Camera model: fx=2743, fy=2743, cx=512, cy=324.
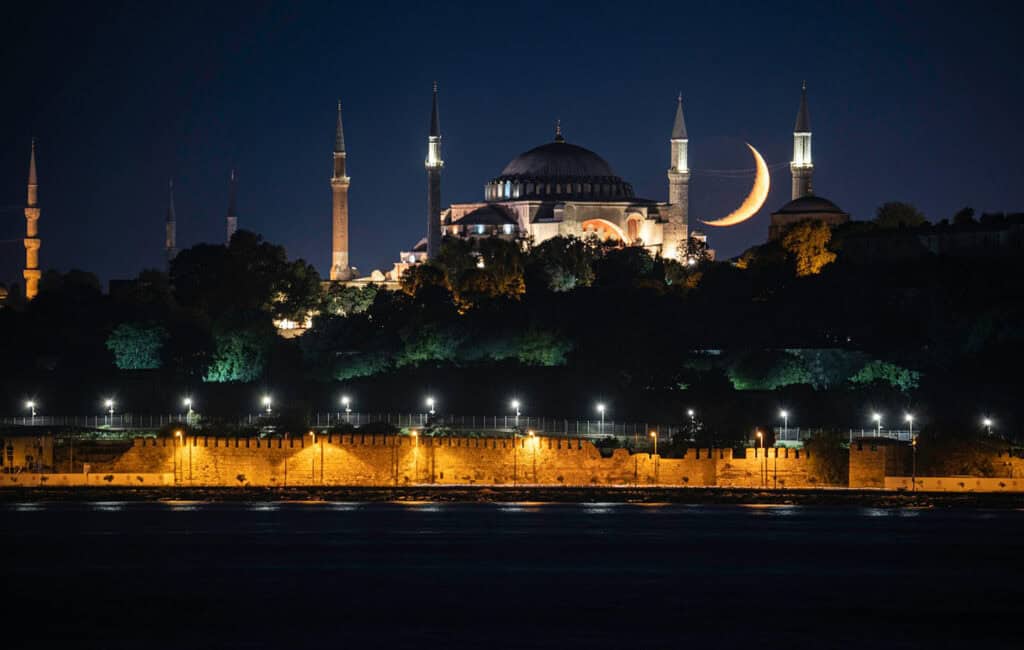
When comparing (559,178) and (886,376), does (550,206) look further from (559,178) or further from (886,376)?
(886,376)

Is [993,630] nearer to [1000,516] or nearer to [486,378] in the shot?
[1000,516]

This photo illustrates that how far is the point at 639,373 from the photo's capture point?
268ft

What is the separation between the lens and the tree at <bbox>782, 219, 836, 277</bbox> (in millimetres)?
97562

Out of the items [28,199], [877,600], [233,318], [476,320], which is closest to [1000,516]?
[877,600]

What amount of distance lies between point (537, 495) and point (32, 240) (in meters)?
59.5

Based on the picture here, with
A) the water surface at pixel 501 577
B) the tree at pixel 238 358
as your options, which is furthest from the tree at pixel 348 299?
the water surface at pixel 501 577

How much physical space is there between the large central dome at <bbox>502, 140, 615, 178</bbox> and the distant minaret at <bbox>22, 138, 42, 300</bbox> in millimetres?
21009

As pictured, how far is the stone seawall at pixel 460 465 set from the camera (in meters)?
64.2

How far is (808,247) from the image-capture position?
321ft

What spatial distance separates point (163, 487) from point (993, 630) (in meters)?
24.3

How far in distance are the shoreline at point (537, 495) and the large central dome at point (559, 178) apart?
56791mm

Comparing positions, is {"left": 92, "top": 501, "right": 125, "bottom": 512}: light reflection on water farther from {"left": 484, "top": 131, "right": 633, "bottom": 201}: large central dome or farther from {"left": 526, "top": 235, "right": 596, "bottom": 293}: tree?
{"left": 484, "top": 131, "right": 633, "bottom": 201}: large central dome

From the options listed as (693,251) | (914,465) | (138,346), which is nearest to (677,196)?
(693,251)

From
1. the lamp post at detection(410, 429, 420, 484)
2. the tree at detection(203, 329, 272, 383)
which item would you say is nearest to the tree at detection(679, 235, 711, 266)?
the tree at detection(203, 329, 272, 383)
